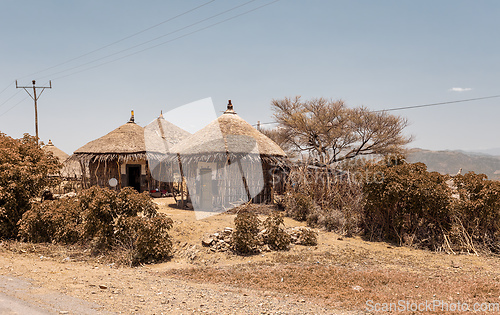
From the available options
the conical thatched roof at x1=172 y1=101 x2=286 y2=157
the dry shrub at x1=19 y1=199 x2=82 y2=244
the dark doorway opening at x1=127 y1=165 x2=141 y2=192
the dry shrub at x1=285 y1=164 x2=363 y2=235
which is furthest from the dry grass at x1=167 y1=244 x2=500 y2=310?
the dark doorway opening at x1=127 y1=165 x2=141 y2=192

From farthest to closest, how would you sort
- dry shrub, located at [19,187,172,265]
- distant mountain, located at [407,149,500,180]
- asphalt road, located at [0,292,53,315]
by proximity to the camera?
distant mountain, located at [407,149,500,180]
dry shrub, located at [19,187,172,265]
asphalt road, located at [0,292,53,315]

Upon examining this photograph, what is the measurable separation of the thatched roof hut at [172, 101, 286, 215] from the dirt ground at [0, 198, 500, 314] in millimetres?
3483

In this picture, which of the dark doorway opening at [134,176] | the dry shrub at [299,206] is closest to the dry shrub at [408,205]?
the dry shrub at [299,206]

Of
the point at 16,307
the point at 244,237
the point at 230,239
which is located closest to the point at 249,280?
the point at 244,237

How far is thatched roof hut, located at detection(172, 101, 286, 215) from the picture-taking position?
1335 centimetres

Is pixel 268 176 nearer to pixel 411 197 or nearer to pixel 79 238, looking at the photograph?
pixel 411 197

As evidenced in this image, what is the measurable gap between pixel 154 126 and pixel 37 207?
11.7 meters

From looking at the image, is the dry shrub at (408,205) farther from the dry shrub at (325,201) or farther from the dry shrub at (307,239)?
the dry shrub at (307,239)

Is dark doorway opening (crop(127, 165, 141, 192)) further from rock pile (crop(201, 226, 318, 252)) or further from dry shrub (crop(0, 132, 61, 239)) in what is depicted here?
rock pile (crop(201, 226, 318, 252))

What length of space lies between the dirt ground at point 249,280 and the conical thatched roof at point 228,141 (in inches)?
163

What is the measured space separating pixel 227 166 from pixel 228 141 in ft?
3.48

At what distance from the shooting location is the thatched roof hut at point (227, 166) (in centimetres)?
1335

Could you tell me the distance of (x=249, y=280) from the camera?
7.03m

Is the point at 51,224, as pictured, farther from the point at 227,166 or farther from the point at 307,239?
the point at 307,239
